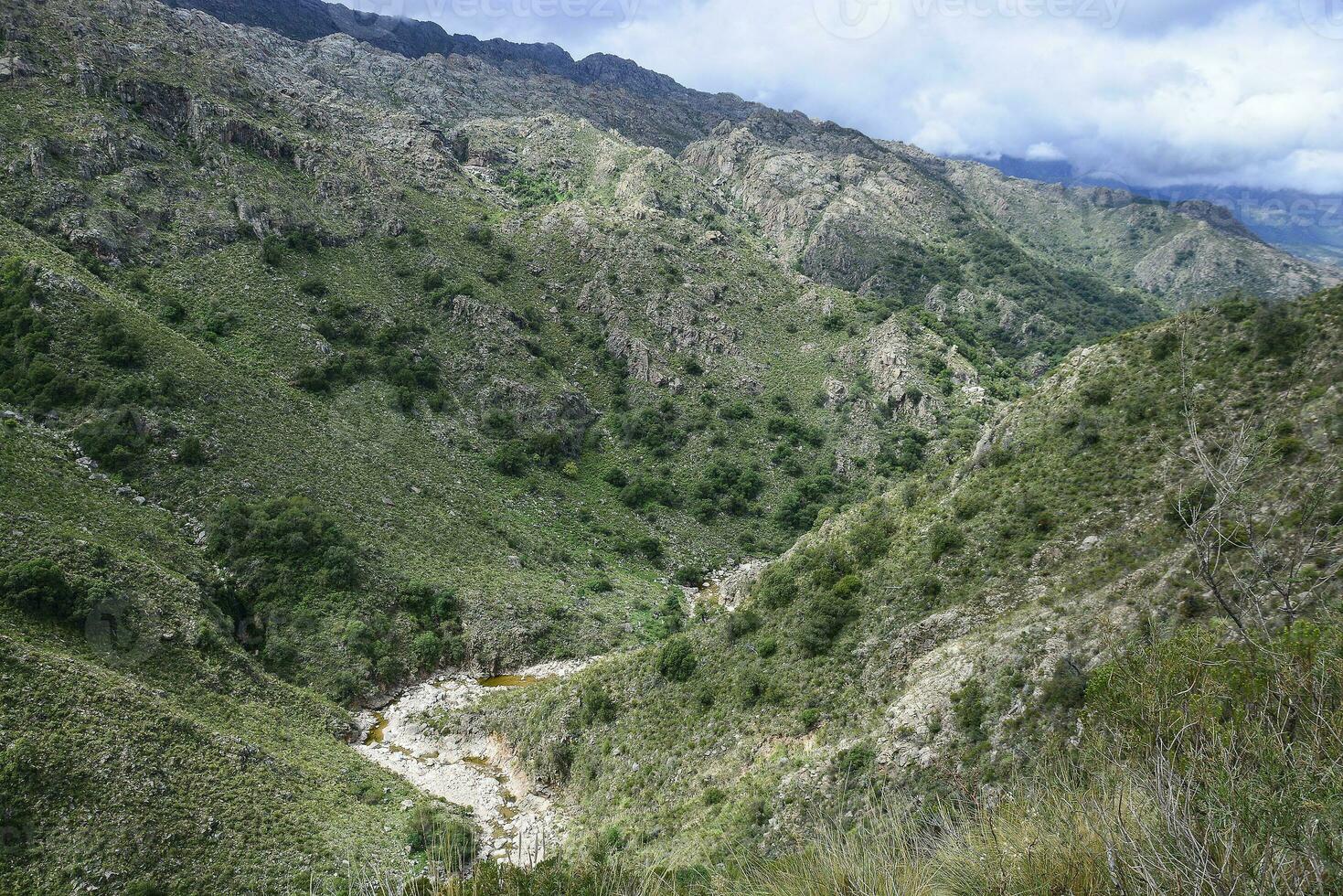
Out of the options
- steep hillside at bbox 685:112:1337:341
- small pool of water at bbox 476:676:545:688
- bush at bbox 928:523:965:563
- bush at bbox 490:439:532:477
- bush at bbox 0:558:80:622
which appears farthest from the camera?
steep hillside at bbox 685:112:1337:341

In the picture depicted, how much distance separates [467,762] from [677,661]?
40.0 feet

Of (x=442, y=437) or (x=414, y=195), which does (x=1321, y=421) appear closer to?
(x=442, y=437)

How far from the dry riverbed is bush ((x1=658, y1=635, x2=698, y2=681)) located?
270 inches

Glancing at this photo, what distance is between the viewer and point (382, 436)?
4956 cm

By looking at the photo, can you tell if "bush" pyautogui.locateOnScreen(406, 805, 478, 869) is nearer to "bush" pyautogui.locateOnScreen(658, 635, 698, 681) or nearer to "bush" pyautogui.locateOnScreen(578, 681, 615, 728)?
"bush" pyautogui.locateOnScreen(578, 681, 615, 728)

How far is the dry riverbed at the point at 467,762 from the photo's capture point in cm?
2456

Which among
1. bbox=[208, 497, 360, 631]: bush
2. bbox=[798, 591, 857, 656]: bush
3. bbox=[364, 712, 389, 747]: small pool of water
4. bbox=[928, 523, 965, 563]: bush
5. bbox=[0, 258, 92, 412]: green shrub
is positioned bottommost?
bbox=[364, 712, 389, 747]: small pool of water

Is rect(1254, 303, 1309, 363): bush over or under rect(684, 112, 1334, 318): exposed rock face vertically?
under

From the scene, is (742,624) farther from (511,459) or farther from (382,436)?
(382,436)

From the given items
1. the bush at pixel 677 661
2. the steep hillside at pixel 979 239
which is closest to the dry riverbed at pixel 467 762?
the bush at pixel 677 661

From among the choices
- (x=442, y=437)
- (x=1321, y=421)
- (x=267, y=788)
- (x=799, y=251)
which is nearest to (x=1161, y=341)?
(x=1321, y=421)

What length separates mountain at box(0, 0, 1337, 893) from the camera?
19.9 meters

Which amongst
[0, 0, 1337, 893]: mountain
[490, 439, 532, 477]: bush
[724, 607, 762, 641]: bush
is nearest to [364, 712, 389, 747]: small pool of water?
[0, 0, 1337, 893]: mountain

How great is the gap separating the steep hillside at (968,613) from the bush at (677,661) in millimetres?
79
